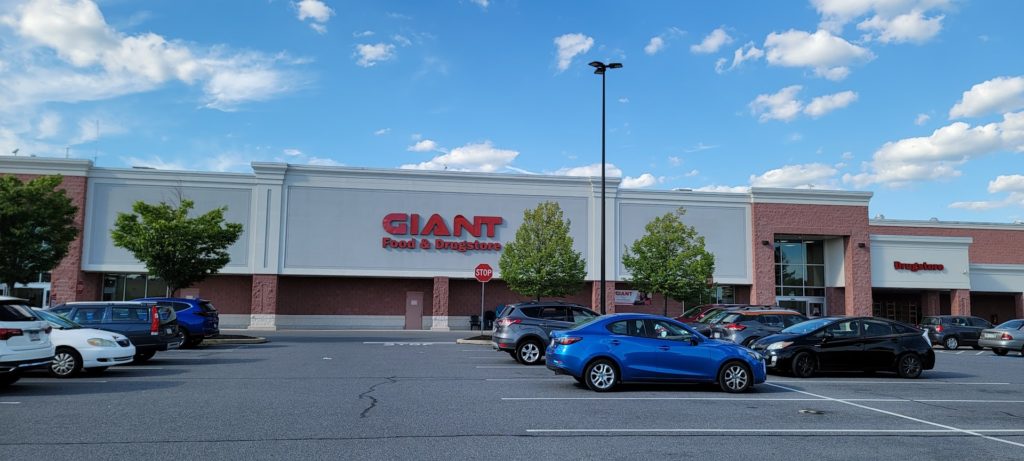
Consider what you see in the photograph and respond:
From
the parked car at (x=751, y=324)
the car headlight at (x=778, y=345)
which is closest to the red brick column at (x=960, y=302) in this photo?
the parked car at (x=751, y=324)

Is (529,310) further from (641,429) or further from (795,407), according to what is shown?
(641,429)

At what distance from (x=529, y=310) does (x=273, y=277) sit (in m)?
21.1

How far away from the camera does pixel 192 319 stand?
2212 cm

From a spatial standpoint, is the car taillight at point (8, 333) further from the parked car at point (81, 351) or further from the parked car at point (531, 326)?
the parked car at point (531, 326)

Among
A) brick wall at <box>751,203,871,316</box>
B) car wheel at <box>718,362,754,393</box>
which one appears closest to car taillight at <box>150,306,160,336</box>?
car wheel at <box>718,362,754,393</box>

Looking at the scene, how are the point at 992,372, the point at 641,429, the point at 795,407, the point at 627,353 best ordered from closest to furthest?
the point at 641,429, the point at 795,407, the point at 627,353, the point at 992,372

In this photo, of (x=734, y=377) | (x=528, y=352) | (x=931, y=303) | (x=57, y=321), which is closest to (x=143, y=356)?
(x=57, y=321)

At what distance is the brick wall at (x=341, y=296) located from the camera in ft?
122

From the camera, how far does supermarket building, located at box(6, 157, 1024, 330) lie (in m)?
35.5

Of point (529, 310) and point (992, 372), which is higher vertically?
point (529, 310)

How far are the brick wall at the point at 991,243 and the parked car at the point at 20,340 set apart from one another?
47638 millimetres

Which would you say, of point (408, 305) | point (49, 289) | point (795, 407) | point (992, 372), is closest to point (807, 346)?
point (795, 407)

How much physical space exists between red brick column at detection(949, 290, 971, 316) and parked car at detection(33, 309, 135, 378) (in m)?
41.2

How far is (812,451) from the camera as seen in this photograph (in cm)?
786
